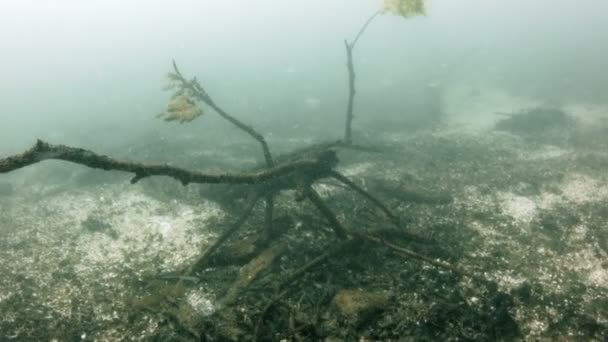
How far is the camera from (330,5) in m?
167

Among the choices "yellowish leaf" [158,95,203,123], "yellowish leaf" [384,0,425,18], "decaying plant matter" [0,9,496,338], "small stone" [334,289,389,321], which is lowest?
"small stone" [334,289,389,321]

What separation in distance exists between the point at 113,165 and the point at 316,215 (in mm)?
8885

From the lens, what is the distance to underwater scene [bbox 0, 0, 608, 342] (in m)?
9.72

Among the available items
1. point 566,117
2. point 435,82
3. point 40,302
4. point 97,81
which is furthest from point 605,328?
point 97,81

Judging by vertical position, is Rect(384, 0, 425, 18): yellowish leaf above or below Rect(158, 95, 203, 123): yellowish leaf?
above

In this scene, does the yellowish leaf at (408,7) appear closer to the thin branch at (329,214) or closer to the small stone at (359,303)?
the thin branch at (329,214)

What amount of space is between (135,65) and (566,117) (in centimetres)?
6333

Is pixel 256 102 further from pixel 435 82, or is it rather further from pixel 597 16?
pixel 597 16

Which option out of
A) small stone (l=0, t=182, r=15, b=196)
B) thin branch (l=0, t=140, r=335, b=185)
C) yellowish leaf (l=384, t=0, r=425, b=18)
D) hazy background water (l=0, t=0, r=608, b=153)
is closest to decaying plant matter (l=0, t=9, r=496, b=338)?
thin branch (l=0, t=140, r=335, b=185)

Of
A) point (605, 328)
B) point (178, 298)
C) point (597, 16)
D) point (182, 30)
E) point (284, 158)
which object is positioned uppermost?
point (182, 30)

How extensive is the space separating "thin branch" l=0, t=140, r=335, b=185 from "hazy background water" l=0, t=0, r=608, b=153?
1948 centimetres

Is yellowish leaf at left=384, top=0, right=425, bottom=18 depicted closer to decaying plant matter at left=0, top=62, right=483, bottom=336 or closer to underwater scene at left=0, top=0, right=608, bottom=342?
underwater scene at left=0, top=0, right=608, bottom=342

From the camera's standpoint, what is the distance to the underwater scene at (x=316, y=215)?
972 cm

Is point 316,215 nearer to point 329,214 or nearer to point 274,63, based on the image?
point 329,214
